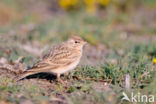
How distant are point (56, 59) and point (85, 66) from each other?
0.57 m

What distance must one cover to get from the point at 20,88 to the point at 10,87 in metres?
0.16

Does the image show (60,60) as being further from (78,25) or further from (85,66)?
(78,25)

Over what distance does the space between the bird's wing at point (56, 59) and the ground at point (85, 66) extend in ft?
0.90

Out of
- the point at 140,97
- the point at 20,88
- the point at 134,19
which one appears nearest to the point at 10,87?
the point at 20,88

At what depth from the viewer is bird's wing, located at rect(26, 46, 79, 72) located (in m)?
5.24

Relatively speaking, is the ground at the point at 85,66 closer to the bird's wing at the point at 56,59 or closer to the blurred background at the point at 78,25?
the blurred background at the point at 78,25

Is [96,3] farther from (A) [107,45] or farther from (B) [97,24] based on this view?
(A) [107,45]

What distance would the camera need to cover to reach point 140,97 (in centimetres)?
459

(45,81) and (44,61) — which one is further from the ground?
(44,61)

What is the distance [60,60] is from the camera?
547cm

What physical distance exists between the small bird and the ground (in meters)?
0.21

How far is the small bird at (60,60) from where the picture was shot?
5205mm

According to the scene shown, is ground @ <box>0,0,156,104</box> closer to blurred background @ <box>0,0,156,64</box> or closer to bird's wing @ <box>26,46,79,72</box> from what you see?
blurred background @ <box>0,0,156,64</box>

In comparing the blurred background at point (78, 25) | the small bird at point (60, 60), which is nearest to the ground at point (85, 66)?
the blurred background at point (78, 25)
